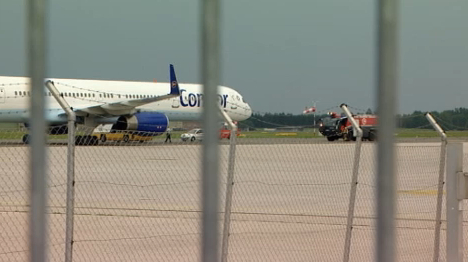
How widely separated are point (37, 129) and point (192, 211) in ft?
37.5

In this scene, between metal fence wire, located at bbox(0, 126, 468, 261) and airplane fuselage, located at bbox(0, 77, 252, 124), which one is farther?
airplane fuselage, located at bbox(0, 77, 252, 124)

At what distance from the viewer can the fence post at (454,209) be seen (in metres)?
7.57

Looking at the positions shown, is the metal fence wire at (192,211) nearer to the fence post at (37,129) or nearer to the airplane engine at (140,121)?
the fence post at (37,129)

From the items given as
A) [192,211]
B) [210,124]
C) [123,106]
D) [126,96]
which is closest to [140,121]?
[123,106]

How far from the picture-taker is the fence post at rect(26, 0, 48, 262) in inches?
103

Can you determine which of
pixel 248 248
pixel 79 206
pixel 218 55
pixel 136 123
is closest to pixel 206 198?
pixel 218 55

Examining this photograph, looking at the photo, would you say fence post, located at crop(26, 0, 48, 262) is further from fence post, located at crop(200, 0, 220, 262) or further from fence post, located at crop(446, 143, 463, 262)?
fence post, located at crop(446, 143, 463, 262)

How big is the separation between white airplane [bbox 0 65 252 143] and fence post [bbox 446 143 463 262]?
27296mm

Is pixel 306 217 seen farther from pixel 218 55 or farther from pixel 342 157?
pixel 342 157

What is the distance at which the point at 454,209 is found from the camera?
758 centimetres

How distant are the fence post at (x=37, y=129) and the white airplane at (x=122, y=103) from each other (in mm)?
31800

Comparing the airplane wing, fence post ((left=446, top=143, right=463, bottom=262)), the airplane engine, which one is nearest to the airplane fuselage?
the airplane wing

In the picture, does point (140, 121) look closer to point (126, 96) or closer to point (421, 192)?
point (126, 96)

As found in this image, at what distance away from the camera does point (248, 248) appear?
33.4 ft
